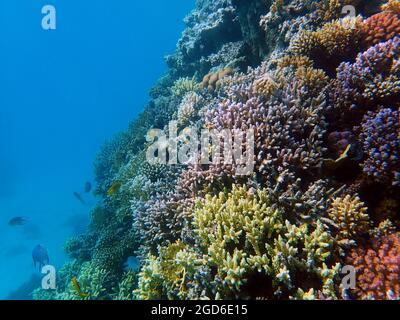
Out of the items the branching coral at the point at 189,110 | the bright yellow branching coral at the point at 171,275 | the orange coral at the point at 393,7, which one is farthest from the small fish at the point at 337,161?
the branching coral at the point at 189,110

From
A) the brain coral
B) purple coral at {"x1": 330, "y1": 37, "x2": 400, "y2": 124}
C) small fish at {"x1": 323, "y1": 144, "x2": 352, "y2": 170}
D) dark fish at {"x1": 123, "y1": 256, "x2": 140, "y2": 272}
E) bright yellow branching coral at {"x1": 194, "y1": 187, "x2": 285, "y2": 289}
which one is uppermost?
purple coral at {"x1": 330, "y1": 37, "x2": 400, "y2": 124}

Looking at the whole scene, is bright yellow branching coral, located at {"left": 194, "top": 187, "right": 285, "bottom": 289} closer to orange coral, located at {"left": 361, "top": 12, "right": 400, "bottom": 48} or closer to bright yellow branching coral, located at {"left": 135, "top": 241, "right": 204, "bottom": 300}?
bright yellow branching coral, located at {"left": 135, "top": 241, "right": 204, "bottom": 300}

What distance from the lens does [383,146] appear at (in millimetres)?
3426

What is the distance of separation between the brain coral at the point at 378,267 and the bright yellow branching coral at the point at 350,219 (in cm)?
18

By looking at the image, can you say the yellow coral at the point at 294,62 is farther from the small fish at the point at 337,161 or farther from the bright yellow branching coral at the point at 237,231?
the bright yellow branching coral at the point at 237,231

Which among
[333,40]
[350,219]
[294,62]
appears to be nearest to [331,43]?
[333,40]

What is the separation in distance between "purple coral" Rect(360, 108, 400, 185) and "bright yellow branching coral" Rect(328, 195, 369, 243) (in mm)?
555

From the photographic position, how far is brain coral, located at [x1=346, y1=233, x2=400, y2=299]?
2.55 m

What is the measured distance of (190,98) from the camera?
7340 mm

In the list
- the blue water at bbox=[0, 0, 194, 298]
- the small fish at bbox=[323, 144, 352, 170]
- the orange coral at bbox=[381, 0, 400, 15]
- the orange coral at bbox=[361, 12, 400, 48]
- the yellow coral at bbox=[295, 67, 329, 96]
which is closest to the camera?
the small fish at bbox=[323, 144, 352, 170]

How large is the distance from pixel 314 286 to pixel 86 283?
5.45m

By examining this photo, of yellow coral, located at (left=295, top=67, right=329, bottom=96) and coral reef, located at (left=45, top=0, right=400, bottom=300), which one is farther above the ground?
yellow coral, located at (left=295, top=67, right=329, bottom=96)

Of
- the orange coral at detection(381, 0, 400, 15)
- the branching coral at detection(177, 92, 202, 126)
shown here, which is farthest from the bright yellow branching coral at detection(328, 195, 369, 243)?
the orange coral at detection(381, 0, 400, 15)
